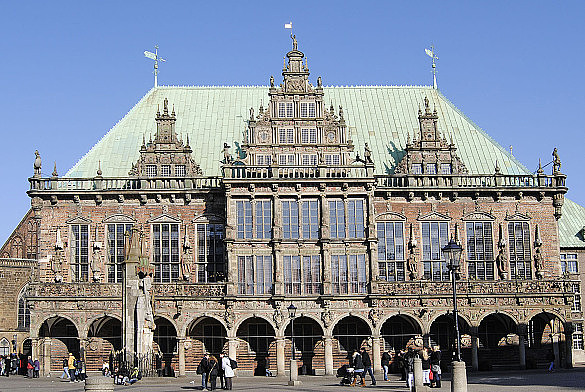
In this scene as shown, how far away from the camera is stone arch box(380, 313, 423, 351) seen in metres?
50.7

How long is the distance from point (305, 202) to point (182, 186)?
759cm

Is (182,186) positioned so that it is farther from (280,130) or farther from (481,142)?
(481,142)

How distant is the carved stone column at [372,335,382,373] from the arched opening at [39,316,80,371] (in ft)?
53.9

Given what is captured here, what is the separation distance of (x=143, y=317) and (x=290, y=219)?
47.8ft

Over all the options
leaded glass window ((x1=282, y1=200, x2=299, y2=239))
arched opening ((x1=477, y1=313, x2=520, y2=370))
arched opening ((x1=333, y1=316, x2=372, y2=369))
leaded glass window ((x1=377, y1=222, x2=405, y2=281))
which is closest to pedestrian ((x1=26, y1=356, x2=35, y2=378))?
leaded glass window ((x1=282, y1=200, x2=299, y2=239))

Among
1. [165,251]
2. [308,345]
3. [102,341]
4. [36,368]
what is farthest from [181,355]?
[36,368]

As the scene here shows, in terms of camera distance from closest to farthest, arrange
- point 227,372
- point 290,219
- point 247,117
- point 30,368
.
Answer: point 227,372 → point 30,368 → point 290,219 → point 247,117

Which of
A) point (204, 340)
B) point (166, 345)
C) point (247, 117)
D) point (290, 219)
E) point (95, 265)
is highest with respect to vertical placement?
point (247, 117)

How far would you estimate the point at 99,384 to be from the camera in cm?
2444

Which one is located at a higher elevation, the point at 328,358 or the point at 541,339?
the point at 541,339

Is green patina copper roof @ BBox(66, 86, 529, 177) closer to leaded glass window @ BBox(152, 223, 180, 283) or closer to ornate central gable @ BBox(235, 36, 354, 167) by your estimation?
ornate central gable @ BBox(235, 36, 354, 167)

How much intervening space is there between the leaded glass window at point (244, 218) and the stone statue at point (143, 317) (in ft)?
40.3

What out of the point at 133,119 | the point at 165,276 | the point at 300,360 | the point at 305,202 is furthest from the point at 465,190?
the point at 133,119

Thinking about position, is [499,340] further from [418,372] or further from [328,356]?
[418,372]
